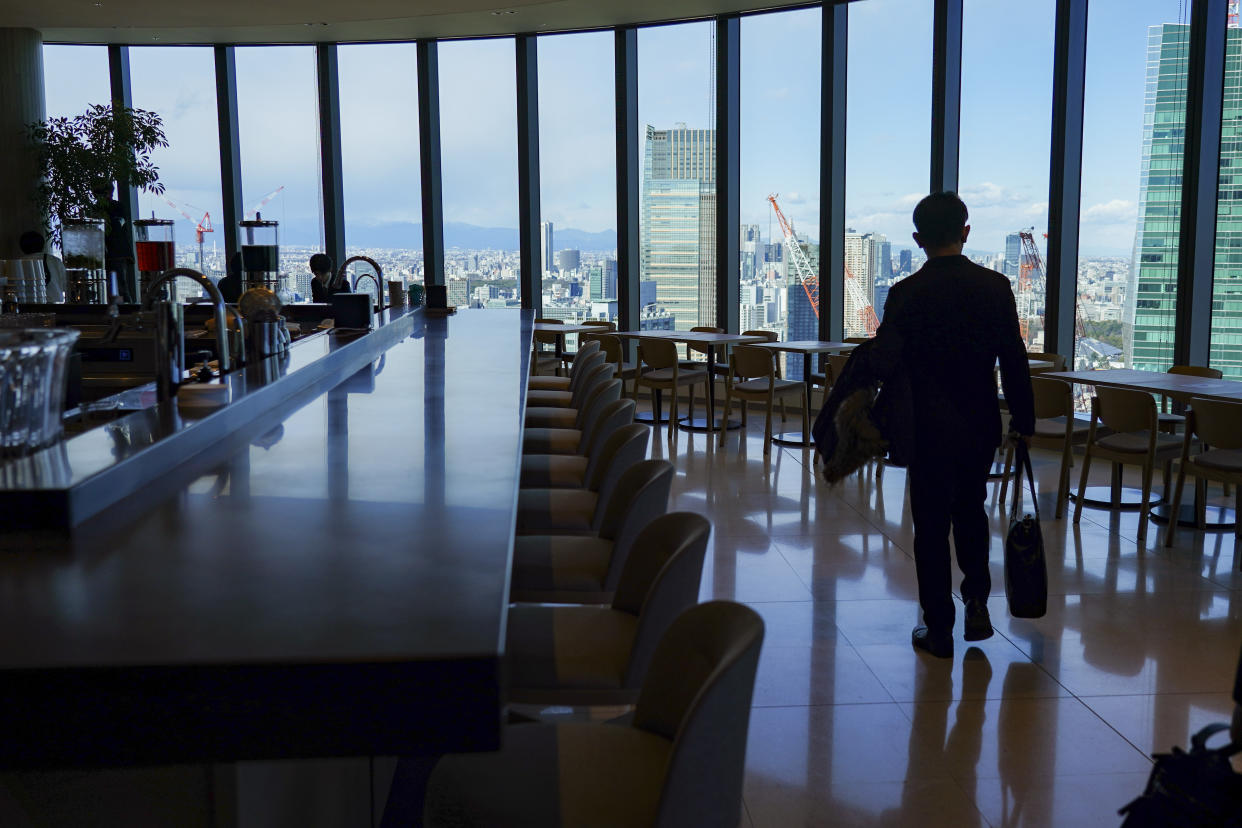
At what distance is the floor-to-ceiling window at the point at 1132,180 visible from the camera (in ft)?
21.1

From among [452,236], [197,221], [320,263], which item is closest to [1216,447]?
[320,263]

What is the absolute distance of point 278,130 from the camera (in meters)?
9.80

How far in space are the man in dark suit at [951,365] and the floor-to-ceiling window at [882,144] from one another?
486 cm

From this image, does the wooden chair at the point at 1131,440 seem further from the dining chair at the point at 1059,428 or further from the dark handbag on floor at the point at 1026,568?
the dark handbag on floor at the point at 1026,568

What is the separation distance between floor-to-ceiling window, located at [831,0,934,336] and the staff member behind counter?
13.4 feet

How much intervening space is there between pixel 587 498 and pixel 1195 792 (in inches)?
77.5

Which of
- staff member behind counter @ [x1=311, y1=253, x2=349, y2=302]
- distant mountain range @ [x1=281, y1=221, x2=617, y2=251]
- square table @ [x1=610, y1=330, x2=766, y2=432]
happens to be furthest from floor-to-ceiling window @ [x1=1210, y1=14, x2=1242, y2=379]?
staff member behind counter @ [x1=311, y1=253, x2=349, y2=302]

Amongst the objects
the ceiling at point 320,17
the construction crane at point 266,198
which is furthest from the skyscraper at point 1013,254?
the construction crane at point 266,198

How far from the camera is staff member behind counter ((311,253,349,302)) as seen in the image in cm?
647

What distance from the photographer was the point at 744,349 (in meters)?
7.04

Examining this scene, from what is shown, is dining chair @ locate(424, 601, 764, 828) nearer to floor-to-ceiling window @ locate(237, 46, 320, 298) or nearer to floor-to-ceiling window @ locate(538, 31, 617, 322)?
floor-to-ceiling window @ locate(538, 31, 617, 322)

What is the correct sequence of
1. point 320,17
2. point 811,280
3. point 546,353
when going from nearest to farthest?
1. point 320,17
2. point 811,280
3. point 546,353

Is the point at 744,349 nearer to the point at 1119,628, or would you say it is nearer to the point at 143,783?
the point at 1119,628

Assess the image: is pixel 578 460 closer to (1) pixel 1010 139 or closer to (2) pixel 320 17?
(1) pixel 1010 139
